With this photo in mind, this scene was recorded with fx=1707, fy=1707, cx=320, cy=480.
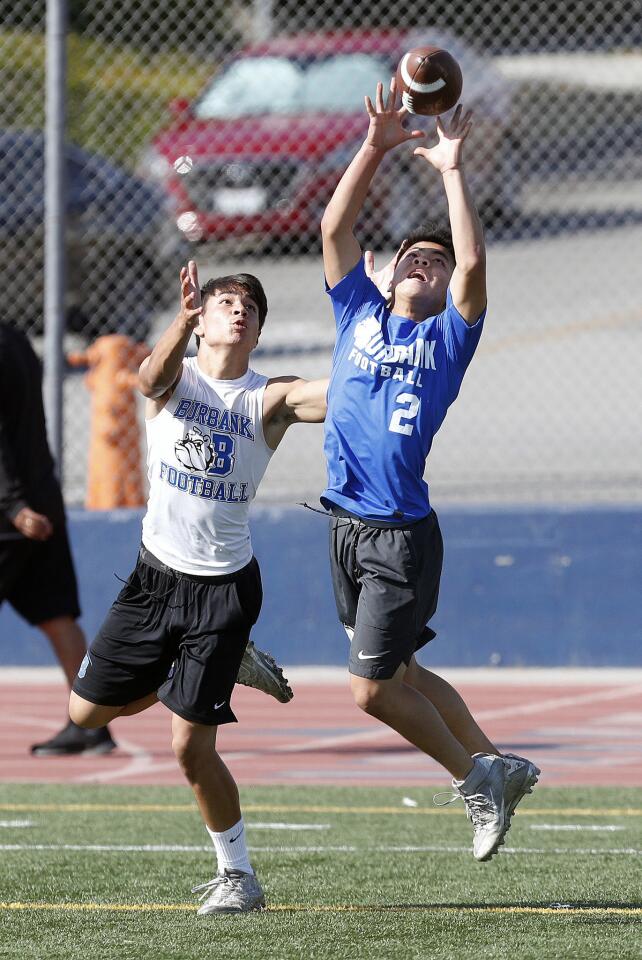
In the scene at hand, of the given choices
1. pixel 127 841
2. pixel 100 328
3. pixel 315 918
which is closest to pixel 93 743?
pixel 127 841

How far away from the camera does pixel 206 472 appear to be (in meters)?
5.24

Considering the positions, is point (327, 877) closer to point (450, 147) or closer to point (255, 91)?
point (450, 147)

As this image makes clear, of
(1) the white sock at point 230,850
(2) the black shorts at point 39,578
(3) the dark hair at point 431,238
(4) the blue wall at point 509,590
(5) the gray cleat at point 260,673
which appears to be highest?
(3) the dark hair at point 431,238

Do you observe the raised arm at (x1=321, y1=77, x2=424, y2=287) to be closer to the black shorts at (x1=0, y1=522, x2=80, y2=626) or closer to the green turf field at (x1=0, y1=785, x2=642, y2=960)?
the green turf field at (x1=0, y1=785, x2=642, y2=960)

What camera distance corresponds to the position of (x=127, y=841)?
252 inches

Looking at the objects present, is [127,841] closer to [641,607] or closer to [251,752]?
[251,752]

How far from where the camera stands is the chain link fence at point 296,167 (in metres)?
10.9

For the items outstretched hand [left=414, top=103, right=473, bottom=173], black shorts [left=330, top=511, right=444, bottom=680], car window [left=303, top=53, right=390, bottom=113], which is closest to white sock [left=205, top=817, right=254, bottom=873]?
black shorts [left=330, top=511, right=444, bottom=680]

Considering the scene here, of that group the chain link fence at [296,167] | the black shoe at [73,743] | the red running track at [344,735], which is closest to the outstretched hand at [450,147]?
the red running track at [344,735]

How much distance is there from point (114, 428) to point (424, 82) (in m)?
5.51

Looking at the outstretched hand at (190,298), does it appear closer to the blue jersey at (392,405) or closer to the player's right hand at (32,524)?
the blue jersey at (392,405)

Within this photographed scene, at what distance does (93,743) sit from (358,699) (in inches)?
119

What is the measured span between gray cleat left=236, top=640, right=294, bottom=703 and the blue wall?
4.48m

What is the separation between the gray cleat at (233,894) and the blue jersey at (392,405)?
46.4 inches
